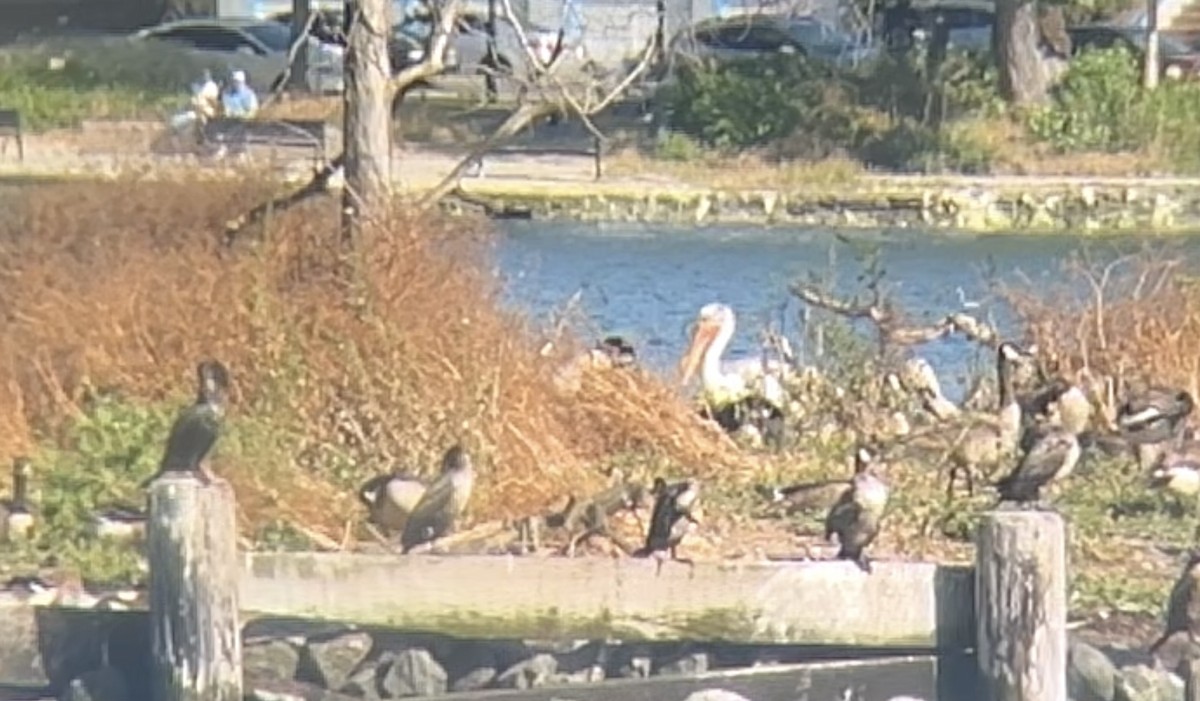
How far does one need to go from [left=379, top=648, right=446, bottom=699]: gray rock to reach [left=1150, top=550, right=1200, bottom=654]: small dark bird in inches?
67.4

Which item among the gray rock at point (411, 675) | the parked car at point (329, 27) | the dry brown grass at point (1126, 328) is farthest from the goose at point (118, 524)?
the dry brown grass at point (1126, 328)

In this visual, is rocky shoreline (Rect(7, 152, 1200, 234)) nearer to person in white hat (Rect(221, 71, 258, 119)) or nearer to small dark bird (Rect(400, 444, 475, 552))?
person in white hat (Rect(221, 71, 258, 119))

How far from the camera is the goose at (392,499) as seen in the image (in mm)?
7949

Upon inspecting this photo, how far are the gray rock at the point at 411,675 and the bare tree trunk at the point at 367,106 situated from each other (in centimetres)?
292

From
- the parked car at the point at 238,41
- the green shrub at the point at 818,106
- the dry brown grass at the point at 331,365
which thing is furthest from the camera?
the parked car at the point at 238,41

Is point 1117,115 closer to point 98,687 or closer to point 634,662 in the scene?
point 634,662

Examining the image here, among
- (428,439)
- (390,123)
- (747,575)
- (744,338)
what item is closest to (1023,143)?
(744,338)

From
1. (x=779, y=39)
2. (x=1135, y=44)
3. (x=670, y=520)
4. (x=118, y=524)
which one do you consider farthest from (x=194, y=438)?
(x=779, y=39)

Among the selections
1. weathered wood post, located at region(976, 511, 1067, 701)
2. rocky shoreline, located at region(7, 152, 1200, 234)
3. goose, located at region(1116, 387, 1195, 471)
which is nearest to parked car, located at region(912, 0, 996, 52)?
rocky shoreline, located at region(7, 152, 1200, 234)

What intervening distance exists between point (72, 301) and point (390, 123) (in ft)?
4.60

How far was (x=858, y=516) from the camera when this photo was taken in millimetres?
7535

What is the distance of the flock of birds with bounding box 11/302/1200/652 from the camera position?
24.9 ft

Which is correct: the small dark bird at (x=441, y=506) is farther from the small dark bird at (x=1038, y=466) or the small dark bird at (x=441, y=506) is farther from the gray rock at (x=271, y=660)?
the small dark bird at (x=1038, y=466)

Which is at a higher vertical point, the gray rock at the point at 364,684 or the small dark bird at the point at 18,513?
the small dark bird at the point at 18,513
